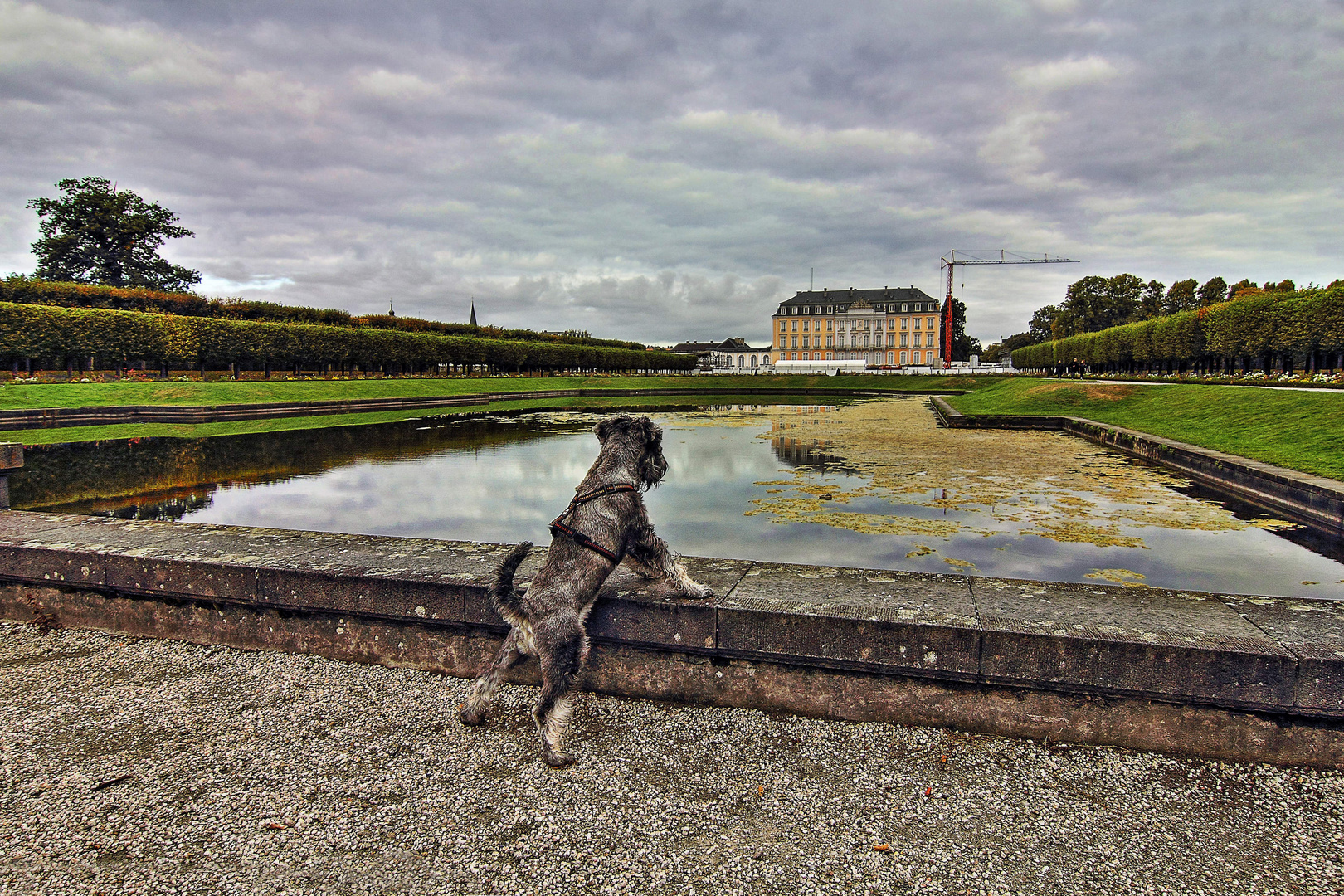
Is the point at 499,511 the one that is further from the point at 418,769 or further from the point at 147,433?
the point at 147,433

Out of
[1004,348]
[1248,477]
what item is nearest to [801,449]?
[1248,477]

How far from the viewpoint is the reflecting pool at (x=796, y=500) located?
588 centimetres

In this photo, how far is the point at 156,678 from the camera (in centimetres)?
342

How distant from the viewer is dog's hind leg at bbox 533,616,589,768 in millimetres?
2623

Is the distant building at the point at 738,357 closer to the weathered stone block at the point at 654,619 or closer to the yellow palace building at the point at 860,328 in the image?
the yellow palace building at the point at 860,328


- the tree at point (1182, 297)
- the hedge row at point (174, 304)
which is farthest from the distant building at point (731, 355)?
the hedge row at point (174, 304)

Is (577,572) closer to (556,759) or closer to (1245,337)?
(556,759)

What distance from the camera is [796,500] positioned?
27.7ft

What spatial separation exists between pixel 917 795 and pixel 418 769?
202cm

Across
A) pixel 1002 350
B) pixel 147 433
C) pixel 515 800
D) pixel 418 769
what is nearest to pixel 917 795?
pixel 515 800

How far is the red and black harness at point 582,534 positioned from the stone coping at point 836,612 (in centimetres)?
38

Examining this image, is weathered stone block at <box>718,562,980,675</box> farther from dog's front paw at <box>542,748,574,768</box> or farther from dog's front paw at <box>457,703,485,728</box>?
dog's front paw at <box>457,703,485,728</box>

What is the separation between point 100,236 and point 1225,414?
2806 inches

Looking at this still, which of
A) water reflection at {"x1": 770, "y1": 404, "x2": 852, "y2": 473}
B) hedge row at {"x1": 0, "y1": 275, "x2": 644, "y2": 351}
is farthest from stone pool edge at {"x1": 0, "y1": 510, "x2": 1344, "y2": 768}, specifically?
hedge row at {"x1": 0, "y1": 275, "x2": 644, "y2": 351}
